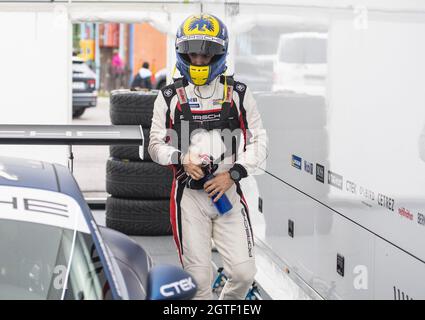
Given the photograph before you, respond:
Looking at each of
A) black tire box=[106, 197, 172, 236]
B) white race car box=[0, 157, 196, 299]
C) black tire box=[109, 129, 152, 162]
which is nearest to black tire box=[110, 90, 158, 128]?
black tire box=[109, 129, 152, 162]

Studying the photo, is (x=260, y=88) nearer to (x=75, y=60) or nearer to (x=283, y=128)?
(x=283, y=128)

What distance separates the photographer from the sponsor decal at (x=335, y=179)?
554 cm

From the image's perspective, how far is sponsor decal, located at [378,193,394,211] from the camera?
461 centimetres

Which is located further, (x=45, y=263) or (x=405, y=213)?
(x=405, y=213)

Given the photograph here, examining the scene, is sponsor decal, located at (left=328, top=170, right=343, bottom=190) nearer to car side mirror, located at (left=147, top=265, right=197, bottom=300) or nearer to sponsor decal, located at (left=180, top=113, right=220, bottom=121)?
sponsor decal, located at (left=180, top=113, right=220, bottom=121)

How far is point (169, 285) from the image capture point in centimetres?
351

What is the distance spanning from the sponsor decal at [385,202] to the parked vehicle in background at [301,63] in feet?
4.34

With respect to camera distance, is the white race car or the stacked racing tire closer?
the white race car

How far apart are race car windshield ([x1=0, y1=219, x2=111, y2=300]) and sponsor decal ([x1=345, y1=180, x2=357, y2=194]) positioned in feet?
6.19

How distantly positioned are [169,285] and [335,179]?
7.53 feet

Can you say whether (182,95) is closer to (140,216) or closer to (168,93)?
(168,93)

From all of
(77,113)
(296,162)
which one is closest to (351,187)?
(296,162)

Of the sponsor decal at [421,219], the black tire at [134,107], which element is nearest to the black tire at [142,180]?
the black tire at [134,107]

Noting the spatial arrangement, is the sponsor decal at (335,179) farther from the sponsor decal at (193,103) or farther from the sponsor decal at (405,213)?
the sponsor decal at (405,213)
